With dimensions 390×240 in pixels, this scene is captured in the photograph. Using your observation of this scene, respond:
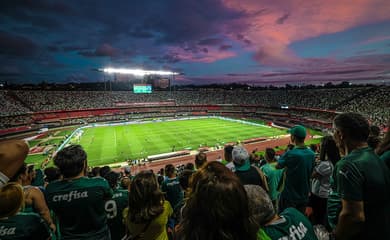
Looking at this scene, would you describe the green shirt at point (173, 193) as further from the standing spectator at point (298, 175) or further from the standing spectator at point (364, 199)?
the standing spectator at point (364, 199)

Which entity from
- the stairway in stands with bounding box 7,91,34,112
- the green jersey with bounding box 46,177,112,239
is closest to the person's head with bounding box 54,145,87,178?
the green jersey with bounding box 46,177,112,239

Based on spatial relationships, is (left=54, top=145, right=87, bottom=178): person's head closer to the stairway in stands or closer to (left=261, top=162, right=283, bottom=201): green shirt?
(left=261, top=162, right=283, bottom=201): green shirt

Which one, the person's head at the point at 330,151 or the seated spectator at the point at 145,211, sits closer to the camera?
the seated spectator at the point at 145,211

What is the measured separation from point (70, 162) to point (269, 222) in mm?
3283

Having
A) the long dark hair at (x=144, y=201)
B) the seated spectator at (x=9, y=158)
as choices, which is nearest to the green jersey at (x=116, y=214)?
the long dark hair at (x=144, y=201)

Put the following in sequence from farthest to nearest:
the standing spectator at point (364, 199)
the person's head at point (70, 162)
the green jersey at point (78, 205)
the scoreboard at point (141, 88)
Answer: the scoreboard at point (141, 88) < the person's head at point (70, 162) < the green jersey at point (78, 205) < the standing spectator at point (364, 199)

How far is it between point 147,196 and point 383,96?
73.6 meters

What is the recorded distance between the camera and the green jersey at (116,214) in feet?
15.0

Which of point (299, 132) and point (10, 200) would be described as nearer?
point (10, 200)

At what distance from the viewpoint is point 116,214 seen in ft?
15.2

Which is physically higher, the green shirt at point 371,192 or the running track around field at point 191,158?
the green shirt at point 371,192

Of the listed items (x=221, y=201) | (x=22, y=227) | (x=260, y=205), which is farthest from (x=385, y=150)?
(x=22, y=227)

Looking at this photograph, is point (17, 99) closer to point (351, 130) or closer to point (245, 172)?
point (245, 172)

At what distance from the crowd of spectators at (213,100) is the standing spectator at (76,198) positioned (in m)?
50.6
